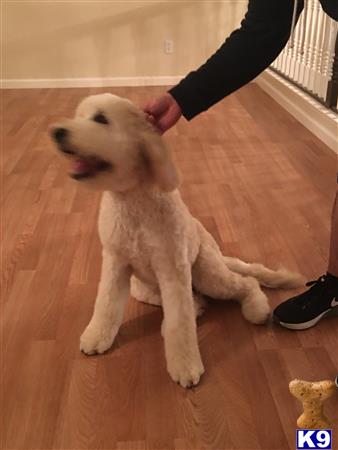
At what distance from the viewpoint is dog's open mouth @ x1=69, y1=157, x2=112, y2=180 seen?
98 cm

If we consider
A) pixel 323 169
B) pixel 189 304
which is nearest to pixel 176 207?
pixel 189 304

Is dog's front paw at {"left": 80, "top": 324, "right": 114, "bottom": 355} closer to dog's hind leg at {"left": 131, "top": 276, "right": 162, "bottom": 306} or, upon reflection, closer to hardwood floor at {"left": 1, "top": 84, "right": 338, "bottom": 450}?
hardwood floor at {"left": 1, "top": 84, "right": 338, "bottom": 450}

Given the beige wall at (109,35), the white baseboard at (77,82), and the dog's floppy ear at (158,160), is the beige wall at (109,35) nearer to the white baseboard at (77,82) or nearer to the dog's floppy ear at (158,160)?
the white baseboard at (77,82)

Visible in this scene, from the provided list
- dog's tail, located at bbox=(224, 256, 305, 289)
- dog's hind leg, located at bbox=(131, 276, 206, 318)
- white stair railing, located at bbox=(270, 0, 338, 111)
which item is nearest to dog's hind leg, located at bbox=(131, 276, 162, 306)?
dog's hind leg, located at bbox=(131, 276, 206, 318)

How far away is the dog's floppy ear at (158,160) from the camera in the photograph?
3.20 feet

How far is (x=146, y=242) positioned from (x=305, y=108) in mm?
2458

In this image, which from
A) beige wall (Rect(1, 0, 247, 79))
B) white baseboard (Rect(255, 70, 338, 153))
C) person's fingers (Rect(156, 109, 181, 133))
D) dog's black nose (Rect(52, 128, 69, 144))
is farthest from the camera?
beige wall (Rect(1, 0, 247, 79))

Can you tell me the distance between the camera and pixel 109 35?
428 cm

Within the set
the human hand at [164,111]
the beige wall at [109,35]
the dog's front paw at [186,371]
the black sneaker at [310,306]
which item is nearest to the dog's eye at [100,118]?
the human hand at [164,111]

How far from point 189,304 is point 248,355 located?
9.5 inches

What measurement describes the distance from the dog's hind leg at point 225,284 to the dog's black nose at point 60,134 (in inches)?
22.5

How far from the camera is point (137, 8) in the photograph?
13.7 feet

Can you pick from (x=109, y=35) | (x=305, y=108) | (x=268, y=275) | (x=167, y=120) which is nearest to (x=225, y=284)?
(x=268, y=275)

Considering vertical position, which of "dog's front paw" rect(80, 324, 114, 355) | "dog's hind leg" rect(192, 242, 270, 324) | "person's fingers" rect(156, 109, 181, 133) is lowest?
"dog's front paw" rect(80, 324, 114, 355)
